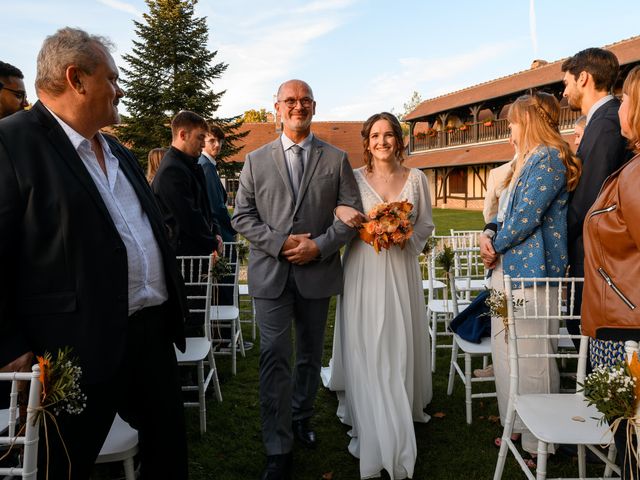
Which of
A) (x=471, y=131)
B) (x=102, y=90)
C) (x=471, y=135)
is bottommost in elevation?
(x=102, y=90)

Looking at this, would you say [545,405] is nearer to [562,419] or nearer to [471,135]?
[562,419]

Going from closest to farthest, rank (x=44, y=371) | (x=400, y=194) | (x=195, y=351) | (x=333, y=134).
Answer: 1. (x=44, y=371)
2. (x=400, y=194)
3. (x=195, y=351)
4. (x=333, y=134)

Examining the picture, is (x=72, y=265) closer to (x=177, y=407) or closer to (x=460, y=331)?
(x=177, y=407)

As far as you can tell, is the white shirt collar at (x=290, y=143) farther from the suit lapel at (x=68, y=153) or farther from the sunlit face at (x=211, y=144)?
the sunlit face at (x=211, y=144)

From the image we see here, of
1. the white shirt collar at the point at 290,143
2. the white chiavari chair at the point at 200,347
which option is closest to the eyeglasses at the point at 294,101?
the white shirt collar at the point at 290,143

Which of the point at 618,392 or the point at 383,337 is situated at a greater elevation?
the point at 618,392

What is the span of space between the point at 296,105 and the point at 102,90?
57.5 inches

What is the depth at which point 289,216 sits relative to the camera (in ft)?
11.0

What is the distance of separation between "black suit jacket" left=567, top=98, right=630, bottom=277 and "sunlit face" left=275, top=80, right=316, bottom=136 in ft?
6.39

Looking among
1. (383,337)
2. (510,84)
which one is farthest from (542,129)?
(510,84)

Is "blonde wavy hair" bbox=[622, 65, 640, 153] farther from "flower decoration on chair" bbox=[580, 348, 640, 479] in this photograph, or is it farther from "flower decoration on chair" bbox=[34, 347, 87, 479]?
"flower decoration on chair" bbox=[34, 347, 87, 479]

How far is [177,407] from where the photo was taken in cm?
248

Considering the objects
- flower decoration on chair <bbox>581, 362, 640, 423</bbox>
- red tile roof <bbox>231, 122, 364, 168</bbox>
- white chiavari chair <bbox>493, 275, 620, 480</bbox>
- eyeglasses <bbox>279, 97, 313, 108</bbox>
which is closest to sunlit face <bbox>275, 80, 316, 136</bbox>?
eyeglasses <bbox>279, 97, 313, 108</bbox>

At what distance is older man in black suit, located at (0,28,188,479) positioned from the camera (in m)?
1.89
